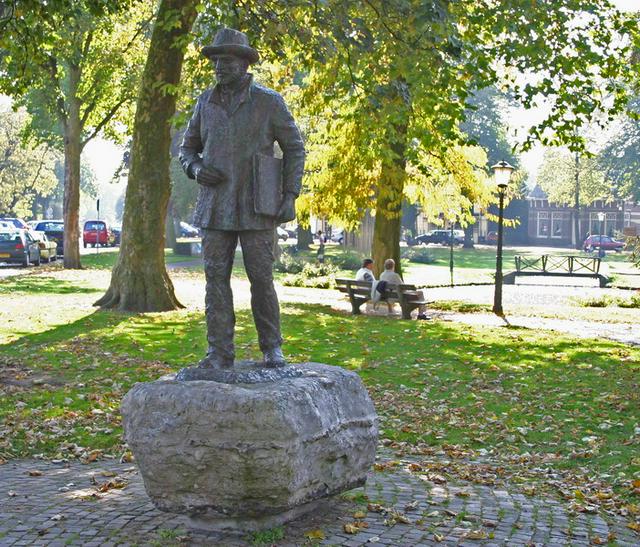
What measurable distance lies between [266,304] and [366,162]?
1813 cm

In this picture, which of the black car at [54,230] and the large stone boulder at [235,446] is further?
the black car at [54,230]

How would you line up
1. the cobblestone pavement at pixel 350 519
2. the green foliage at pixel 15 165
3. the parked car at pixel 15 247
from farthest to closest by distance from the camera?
the green foliage at pixel 15 165
the parked car at pixel 15 247
the cobblestone pavement at pixel 350 519

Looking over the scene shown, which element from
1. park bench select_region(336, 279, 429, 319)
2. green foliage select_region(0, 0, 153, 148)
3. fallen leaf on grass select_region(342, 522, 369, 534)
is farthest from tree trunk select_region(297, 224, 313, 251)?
fallen leaf on grass select_region(342, 522, 369, 534)

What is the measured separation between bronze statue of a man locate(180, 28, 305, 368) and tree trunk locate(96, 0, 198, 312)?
496 inches

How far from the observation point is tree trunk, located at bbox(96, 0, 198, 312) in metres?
20.5

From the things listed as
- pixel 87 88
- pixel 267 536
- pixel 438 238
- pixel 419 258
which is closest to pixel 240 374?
pixel 267 536

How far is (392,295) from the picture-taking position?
22.6 metres

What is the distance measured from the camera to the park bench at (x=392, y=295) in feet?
72.6

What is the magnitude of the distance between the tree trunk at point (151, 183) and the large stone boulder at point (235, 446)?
45.2 feet

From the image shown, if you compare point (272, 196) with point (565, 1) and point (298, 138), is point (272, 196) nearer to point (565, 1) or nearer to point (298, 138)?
point (298, 138)

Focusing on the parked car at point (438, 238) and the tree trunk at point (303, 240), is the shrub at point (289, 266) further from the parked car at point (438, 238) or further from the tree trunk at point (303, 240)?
the parked car at point (438, 238)

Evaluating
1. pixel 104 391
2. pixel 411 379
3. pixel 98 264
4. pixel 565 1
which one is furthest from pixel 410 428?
pixel 98 264

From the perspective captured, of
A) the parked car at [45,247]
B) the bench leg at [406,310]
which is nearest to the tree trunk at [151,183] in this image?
the bench leg at [406,310]

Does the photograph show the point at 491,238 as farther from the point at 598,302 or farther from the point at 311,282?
the point at 598,302
